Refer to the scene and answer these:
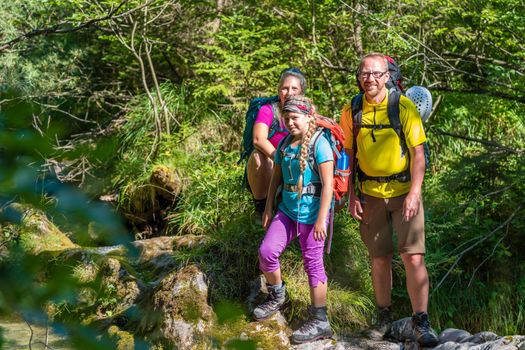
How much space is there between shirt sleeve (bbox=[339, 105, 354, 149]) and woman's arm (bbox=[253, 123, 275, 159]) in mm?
515

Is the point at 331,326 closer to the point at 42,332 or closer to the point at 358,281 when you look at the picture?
the point at 358,281

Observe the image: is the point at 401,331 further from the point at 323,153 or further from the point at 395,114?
the point at 395,114

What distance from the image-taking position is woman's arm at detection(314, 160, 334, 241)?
4.02 meters

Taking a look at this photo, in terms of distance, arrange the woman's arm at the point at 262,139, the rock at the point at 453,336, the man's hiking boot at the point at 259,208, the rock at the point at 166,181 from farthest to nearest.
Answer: the rock at the point at 166,181 → the man's hiking boot at the point at 259,208 → the woman's arm at the point at 262,139 → the rock at the point at 453,336

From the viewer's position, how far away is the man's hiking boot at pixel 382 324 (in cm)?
450

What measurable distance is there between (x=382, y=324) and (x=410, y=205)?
1.02 metres

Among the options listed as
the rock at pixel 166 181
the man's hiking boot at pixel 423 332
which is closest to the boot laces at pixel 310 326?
the man's hiking boot at pixel 423 332

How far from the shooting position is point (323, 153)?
13.4 feet

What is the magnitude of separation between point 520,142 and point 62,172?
7545mm

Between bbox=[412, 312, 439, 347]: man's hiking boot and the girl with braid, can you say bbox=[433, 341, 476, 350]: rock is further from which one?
the girl with braid

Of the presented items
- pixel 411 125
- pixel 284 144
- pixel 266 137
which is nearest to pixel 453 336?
pixel 411 125

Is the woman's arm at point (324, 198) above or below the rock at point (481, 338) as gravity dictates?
above

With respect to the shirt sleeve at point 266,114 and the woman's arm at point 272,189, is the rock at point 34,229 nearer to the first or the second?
the woman's arm at point 272,189

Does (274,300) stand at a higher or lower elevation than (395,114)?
lower
